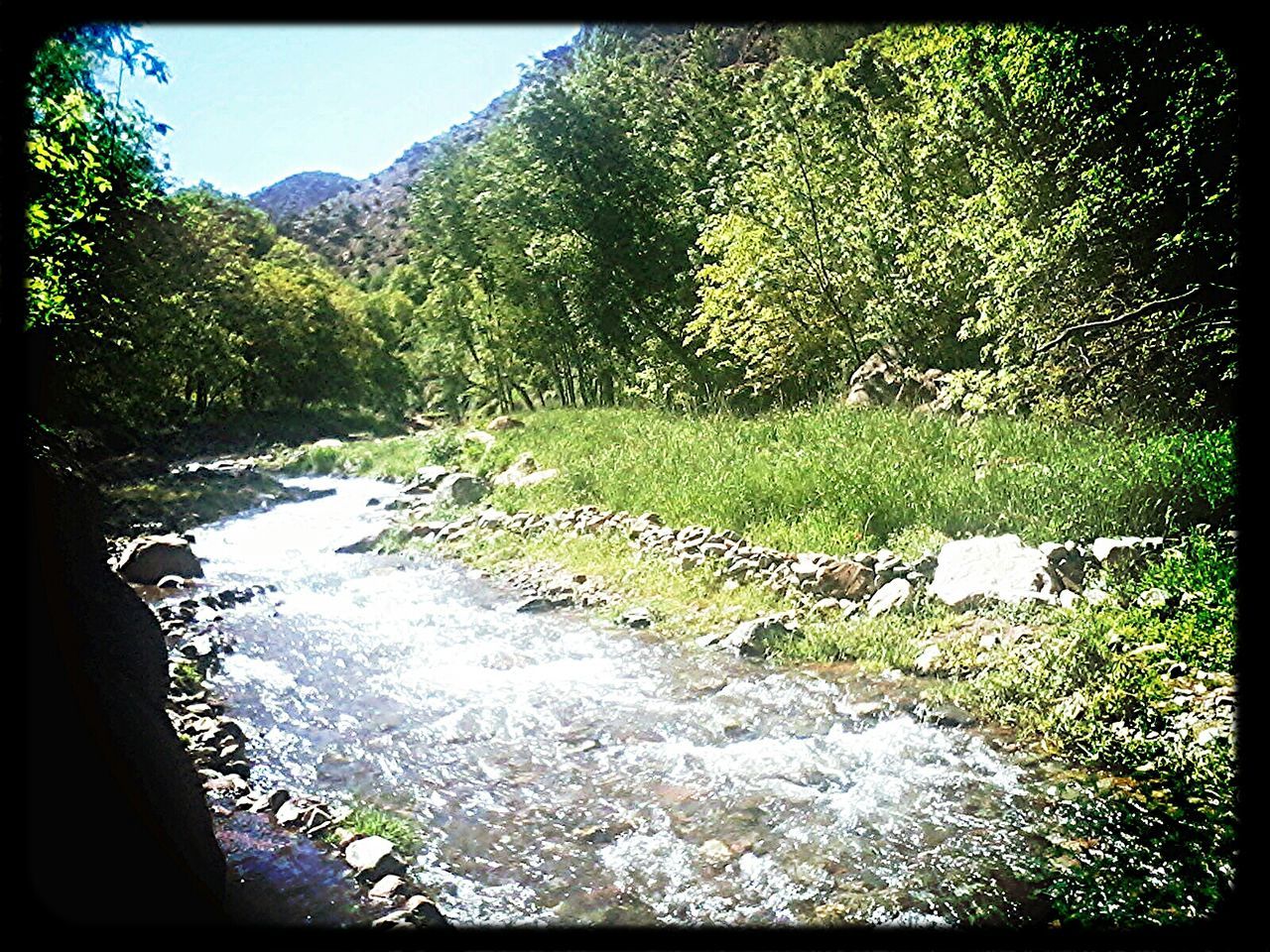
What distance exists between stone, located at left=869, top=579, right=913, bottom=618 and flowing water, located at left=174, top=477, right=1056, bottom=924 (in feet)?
2.90

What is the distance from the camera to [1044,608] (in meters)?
4.93

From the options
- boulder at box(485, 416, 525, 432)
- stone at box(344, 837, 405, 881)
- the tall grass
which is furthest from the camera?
boulder at box(485, 416, 525, 432)

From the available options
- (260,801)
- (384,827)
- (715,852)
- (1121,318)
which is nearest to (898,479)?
(1121,318)

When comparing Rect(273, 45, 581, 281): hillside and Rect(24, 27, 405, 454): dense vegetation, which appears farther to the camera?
Rect(273, 45, 581, 281): hillside

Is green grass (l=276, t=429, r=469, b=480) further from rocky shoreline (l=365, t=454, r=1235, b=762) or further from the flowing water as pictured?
the flowing water

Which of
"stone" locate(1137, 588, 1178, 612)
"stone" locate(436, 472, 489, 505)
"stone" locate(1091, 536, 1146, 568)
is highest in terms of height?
"stone" locate(1091, 536, 1146, 568)

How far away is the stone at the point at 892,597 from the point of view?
18.9 feet

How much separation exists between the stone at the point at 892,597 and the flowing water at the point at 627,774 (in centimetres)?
88

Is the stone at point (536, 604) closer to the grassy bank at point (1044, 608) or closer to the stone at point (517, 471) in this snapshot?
the grassy bank at point (1044, 608)

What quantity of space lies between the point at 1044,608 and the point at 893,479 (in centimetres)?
252

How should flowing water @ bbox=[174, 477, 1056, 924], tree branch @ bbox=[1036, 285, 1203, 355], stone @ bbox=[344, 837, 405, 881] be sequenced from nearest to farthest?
flowing water @ bbox=[174, 477, 1056, 924], stone @ bbox=[344, 837, 405, 881], tree branch @ bbox=[1036, 285, 1203, 355]

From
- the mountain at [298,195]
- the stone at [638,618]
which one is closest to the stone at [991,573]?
the stone at [638,618]

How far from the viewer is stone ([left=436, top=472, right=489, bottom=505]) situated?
13.3 meters

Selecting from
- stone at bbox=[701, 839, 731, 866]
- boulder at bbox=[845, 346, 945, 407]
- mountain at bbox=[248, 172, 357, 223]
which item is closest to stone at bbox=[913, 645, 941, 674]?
stone at bbox=[701, 839, 731, 866]
